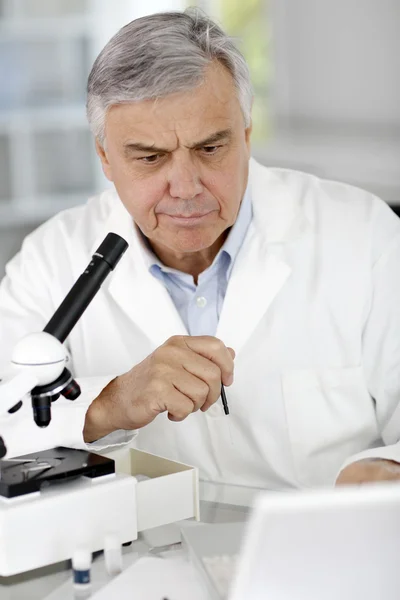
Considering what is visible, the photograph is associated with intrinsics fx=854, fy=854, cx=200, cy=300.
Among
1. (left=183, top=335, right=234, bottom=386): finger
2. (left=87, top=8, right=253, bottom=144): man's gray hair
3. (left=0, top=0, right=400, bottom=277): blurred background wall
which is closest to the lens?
(left=183, top=335, right=234, bottom=386): finger

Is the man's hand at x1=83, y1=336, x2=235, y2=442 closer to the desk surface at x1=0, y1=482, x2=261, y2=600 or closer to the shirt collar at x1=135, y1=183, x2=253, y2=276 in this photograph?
the desk surface at x1=0, y1=482, x2=261, y2=600

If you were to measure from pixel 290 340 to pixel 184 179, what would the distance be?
17.4 inches

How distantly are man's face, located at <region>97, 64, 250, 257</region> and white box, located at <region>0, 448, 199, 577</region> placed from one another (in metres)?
0.58

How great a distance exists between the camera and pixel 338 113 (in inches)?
138

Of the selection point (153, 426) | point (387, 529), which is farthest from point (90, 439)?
point (387, 529)

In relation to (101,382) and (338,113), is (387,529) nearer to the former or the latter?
(101,382)

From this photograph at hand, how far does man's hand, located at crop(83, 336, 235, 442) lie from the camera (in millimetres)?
1437

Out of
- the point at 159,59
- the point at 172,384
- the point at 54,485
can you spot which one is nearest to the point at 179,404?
the point at 172,384

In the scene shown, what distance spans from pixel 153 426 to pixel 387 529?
1.15 metres

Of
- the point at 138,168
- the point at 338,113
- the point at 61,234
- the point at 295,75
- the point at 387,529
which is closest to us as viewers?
the point at 387,529

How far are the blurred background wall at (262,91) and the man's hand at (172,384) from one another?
739mm

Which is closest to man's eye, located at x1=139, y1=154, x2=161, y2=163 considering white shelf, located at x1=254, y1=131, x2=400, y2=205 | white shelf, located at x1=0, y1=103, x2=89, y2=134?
white shelf, located at x1=254, y1=131, x2=400, y2=205

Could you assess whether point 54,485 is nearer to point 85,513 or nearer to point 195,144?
point 85,513

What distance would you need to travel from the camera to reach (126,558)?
3.90ft
